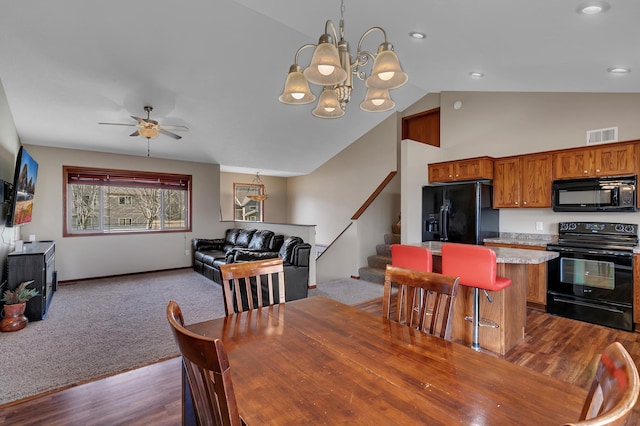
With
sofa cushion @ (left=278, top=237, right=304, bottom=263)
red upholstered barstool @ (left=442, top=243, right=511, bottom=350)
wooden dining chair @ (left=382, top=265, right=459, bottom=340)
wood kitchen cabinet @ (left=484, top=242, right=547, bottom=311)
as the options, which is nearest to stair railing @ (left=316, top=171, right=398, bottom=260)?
sofa cushion @ (left=278, top=237, right=304, bottom=263)

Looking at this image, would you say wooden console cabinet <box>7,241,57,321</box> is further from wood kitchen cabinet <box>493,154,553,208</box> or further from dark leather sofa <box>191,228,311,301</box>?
wood kitchen cabinet <box>493,154,553,208</box>

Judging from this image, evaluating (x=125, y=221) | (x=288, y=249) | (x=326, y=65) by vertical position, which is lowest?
(x=288, y=249)

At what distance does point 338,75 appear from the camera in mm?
1702

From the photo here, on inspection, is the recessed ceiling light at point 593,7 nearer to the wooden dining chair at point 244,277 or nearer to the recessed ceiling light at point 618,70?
the recessed ceiling light at point 618,70

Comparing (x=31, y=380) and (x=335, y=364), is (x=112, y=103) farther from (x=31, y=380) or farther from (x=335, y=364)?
(x=335, y=364)

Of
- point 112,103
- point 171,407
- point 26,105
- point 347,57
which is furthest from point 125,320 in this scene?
point 347,57

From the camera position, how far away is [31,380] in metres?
2.41

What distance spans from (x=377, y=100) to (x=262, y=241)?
4.10 m

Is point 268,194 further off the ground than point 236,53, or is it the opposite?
point 236,53

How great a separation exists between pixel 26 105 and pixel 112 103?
1066 mm

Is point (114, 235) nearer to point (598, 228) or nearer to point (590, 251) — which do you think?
point (590, 251)

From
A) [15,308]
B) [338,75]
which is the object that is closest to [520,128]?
[338,75]

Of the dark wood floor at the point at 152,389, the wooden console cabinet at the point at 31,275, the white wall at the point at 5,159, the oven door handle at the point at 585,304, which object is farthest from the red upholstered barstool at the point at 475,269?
the white wall at the point at 5,159

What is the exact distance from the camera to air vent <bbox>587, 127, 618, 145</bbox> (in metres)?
3.85
